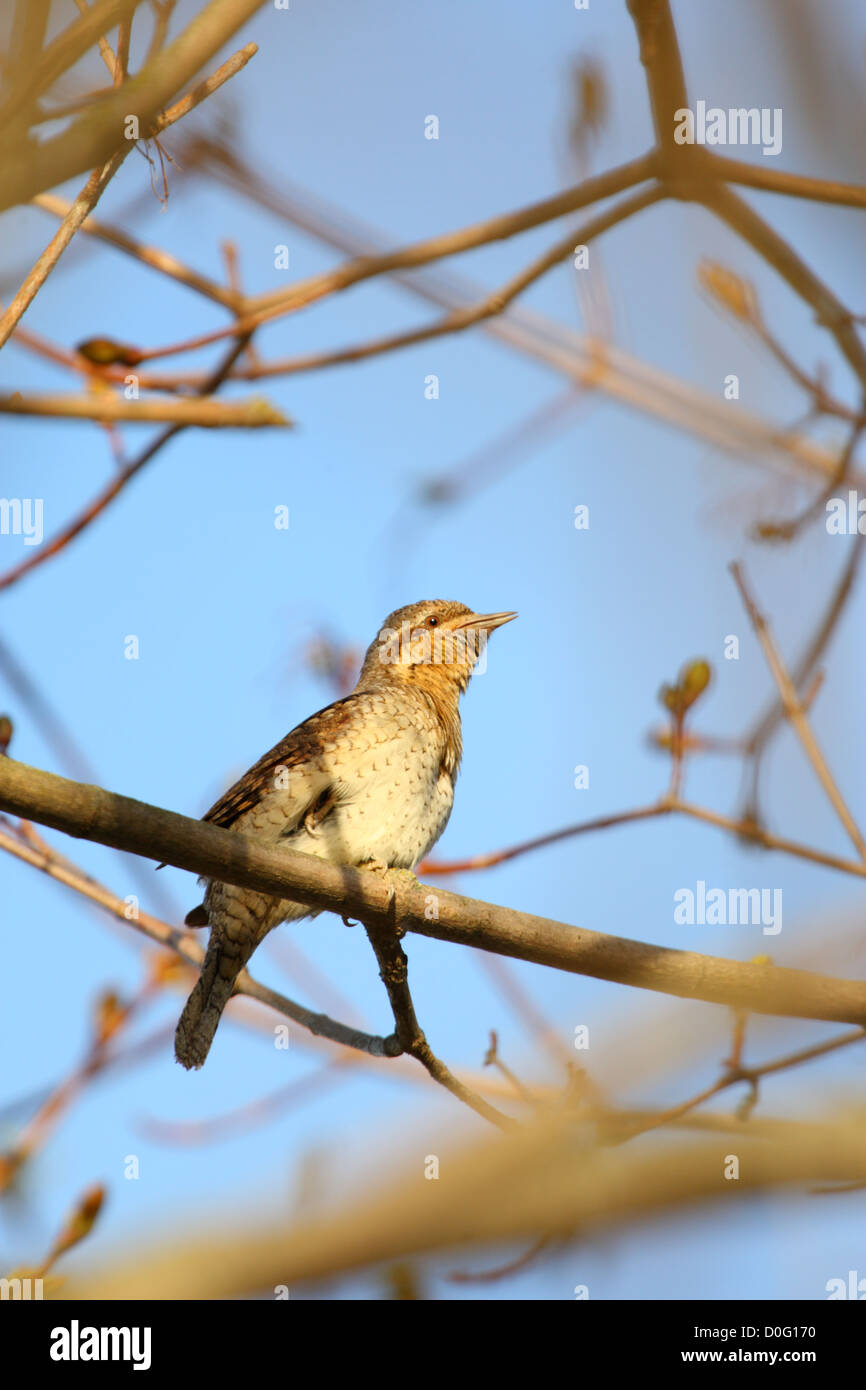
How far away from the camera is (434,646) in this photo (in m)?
6.76

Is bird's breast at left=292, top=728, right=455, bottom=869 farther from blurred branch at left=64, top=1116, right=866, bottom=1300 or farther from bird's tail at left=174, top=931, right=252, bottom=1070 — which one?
blurred branch at left=64, top=1116, right=866, bottom=1300

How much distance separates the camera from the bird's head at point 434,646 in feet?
21.9

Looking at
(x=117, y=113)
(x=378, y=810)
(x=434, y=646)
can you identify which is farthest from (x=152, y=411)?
(x=434, y=646)

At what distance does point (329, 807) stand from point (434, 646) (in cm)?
161

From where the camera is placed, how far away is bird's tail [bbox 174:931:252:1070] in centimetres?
498

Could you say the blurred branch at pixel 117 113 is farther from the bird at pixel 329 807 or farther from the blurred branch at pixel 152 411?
the bird at pixel 329 807

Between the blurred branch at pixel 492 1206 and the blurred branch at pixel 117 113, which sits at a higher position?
the blurred branch at pixel 117 113

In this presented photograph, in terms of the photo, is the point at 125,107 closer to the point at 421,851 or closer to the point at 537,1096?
the point at 537,1096

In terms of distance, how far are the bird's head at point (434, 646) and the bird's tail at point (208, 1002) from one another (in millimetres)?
1901

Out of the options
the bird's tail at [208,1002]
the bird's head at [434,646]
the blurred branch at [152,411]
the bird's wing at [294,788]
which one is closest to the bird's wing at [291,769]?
the bird's wing at [294,788]

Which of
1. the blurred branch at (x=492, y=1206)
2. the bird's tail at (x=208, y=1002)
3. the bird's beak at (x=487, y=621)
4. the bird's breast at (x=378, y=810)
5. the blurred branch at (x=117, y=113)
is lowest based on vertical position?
the blurred branch at (x=492, y=1206)

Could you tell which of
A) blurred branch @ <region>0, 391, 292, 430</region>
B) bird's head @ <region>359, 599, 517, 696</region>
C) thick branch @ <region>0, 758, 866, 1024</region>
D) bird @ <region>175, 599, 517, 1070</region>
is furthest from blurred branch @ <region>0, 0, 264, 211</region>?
bird's head @ <region>359, 599, 517, 696</region>

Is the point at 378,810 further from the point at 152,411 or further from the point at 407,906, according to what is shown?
the point at 152,411
